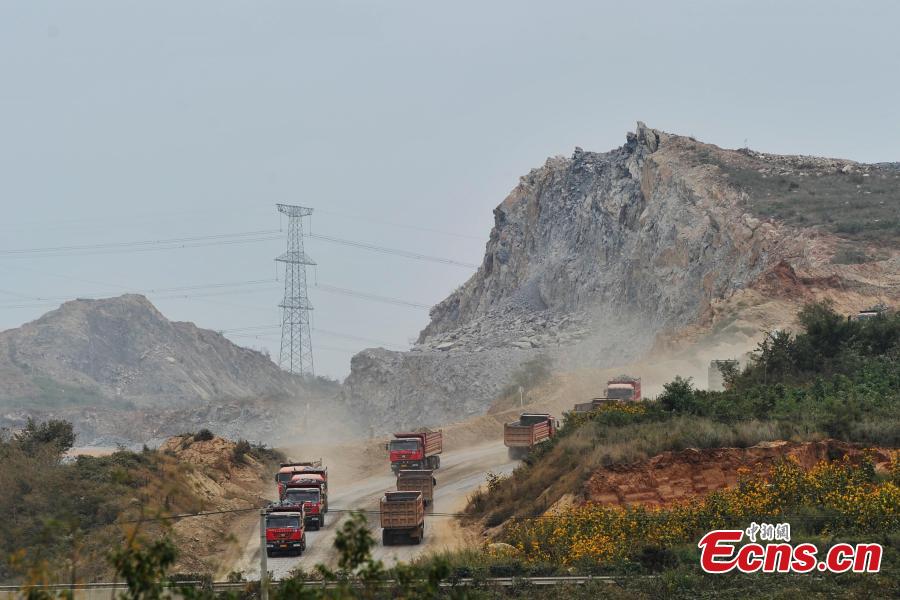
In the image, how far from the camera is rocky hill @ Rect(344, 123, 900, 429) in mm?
78812

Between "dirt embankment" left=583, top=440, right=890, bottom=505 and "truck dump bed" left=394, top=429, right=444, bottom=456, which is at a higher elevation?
"truck dump bed" left=394, top=429, right=444, bottom=456

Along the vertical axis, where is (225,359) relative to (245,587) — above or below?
above

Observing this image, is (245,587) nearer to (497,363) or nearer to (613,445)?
(613,445)

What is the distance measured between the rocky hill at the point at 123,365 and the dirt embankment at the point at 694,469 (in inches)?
4047

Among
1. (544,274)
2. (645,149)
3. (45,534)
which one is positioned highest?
(645,149)

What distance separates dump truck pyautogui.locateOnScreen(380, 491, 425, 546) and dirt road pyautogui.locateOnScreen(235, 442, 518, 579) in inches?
14.3

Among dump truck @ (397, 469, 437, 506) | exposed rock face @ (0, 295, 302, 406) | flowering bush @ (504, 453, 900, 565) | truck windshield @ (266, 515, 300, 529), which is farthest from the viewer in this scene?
exposed rock face @ (0, 295, 302, 406)

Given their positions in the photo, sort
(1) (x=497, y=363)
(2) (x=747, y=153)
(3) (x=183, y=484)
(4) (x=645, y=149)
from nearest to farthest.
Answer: (3) (x=183, y=484), (1) (x=497, y=363), (4) (x=645, y=149), (2) (x=747, y=153)

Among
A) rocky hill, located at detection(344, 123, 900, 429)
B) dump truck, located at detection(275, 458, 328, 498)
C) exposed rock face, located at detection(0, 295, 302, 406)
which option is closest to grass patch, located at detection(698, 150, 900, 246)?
rocky hill, located at detection(344, 123, 900, 429)

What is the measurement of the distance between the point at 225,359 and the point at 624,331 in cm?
9345

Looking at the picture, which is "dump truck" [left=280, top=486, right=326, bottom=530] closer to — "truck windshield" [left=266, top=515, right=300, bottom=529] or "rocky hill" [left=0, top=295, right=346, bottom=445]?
"truck windshield" [left=266, top=515, right=300, bottom=529]

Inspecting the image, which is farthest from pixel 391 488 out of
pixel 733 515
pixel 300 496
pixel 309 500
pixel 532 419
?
pixel 733 515

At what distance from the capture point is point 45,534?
1165 centimetres

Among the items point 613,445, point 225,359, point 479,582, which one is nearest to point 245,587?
point 479,582
